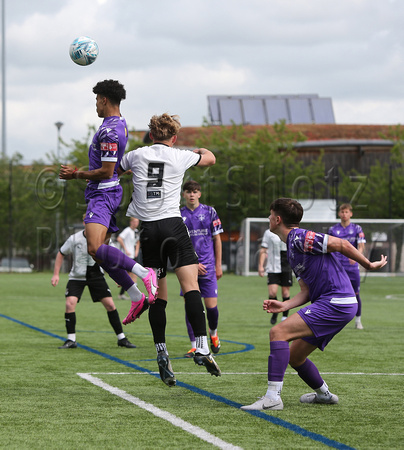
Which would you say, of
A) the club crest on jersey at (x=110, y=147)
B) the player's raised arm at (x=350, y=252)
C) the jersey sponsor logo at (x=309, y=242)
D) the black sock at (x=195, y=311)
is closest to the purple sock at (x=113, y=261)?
the black sock at (x=195, y=311)

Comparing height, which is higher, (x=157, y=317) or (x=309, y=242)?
(x=309, y=242)

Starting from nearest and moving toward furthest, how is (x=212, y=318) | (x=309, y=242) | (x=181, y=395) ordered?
(x=309, y=242) → (x=181, y=395) → (x=212, y=318)

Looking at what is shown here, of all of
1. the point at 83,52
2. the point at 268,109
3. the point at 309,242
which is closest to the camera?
the point at 309,242

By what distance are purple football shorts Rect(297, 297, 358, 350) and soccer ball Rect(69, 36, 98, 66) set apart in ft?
11.2

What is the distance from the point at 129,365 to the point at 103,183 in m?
2.47

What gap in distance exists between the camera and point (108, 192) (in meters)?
7.01

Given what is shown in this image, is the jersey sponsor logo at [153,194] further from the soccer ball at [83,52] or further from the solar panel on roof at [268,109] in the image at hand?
the solar panel on roof at [268,109]

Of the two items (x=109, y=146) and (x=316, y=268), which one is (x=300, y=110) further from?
(x=316, y=268)

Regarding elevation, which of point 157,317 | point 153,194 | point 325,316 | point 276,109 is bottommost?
point 157,317

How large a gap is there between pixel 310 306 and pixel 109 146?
232 centimetres

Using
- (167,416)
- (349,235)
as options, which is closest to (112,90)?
(167,416)

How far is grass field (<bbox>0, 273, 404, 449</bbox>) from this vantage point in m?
4.93

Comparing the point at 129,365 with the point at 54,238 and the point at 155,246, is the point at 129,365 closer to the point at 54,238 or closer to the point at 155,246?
the point at 155,246

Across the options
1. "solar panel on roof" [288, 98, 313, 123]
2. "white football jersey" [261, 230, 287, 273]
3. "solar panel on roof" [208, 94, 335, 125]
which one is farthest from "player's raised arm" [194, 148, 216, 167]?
"solar panel on roof" [288, 98, 313, 123]
